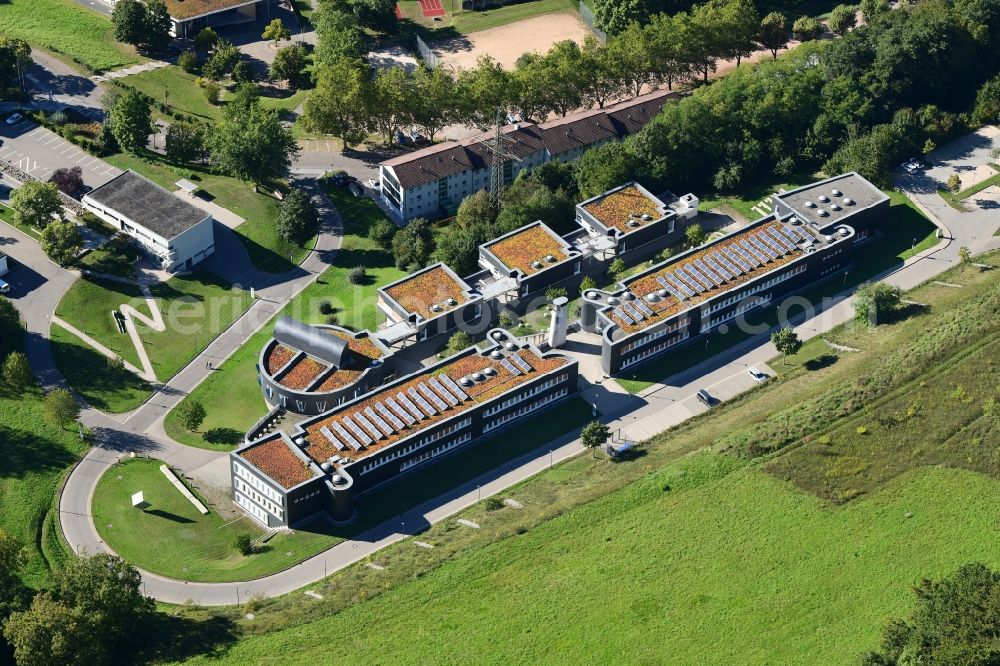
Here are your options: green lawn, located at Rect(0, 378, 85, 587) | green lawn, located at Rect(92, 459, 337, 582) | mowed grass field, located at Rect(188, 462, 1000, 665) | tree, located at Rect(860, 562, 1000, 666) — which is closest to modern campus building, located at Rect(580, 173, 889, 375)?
mowed grass field, located at Rect(188, 462, 1000, 665)

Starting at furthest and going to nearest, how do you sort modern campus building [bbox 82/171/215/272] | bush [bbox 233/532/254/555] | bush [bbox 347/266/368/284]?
1. bush [bbox 347/266/368/284]
2. modern campus building [bbox 82/171/215/272]
3. bush [bbox 233/532/254/555]

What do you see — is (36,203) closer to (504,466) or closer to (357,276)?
(357,276)

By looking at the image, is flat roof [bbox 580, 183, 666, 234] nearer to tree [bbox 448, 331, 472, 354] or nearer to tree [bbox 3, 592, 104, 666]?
tree [bbox 448, 331, 472, 354]

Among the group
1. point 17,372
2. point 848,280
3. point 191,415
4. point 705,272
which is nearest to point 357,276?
point 191,415

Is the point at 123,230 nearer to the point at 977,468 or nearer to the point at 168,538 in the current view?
the point at 168,538

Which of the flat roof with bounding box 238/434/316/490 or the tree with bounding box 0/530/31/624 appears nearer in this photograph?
the tree with bounding box 0/530/31/624
